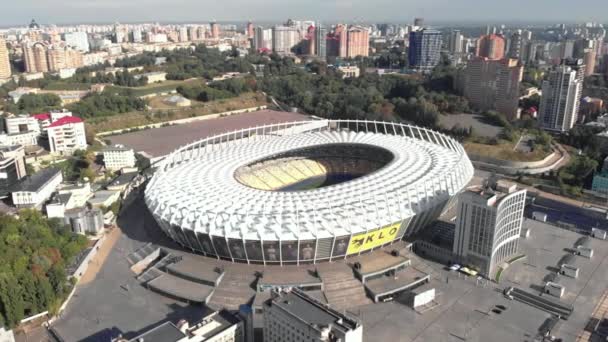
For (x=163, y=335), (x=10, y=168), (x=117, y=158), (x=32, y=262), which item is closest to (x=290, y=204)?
(x=163, y=335)

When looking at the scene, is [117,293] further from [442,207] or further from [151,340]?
[442,207]

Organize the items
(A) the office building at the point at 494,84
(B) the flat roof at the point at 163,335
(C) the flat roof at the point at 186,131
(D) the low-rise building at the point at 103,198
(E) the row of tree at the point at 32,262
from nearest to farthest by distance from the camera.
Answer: (B) the flat roof at the point at 163,335 < (E) the row of tree at the point at 32,262 < (D) the low-rise building at the point at 103,198 < (C) the flat roof at the point at 186,131 < (A) the office building at the point at 494,84

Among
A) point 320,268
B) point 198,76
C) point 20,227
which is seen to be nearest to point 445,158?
point 320,268

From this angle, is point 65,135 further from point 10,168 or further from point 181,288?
point 181,288

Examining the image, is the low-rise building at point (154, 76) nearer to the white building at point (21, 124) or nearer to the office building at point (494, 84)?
the white building at point (21, 124)

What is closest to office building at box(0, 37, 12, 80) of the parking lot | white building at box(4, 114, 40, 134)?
white building at box(4, 114, 40, 134)

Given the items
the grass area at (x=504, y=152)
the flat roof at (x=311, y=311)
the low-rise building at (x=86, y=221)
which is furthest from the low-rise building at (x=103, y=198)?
the grass area at (x=504, y=152)
